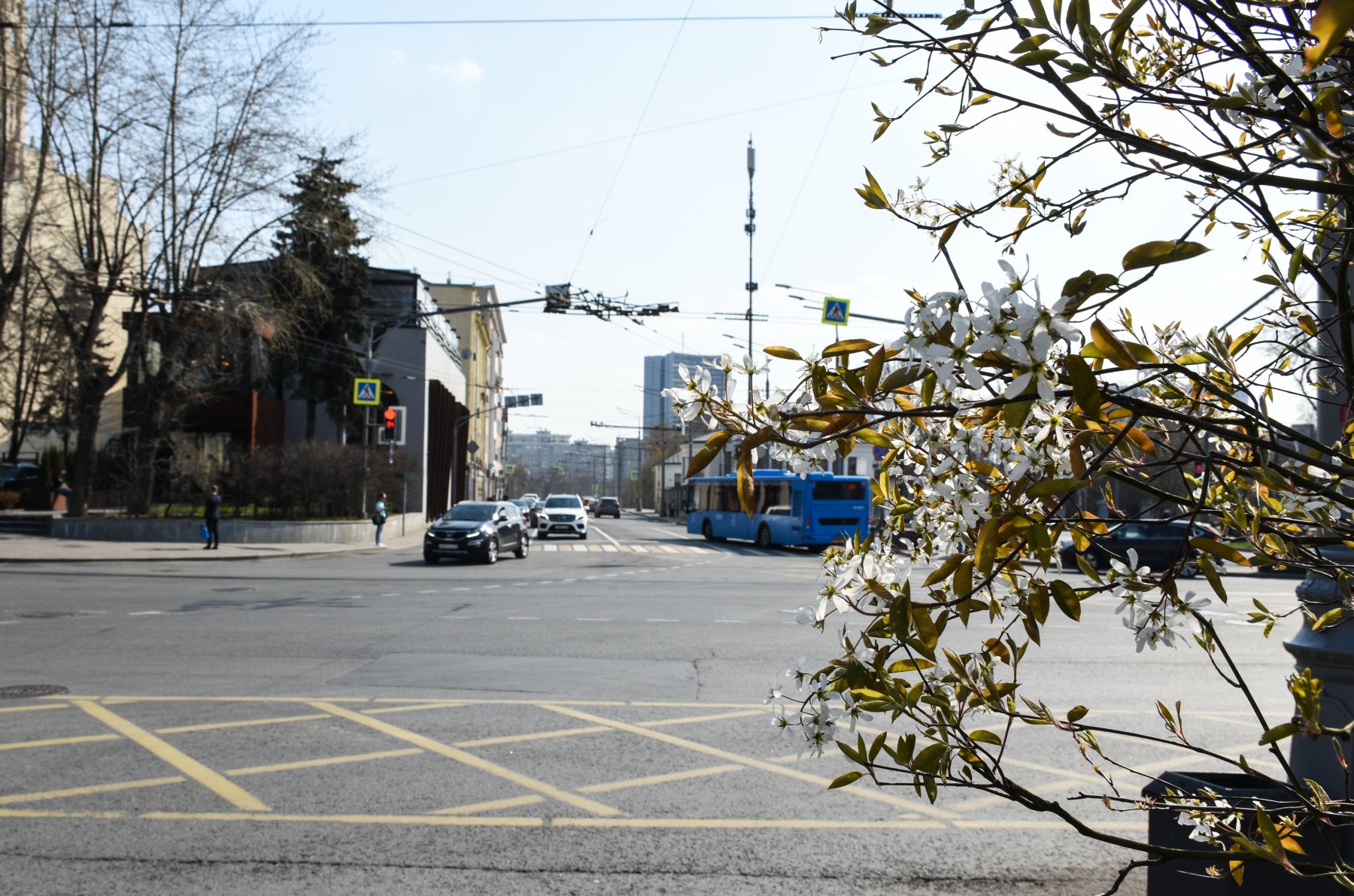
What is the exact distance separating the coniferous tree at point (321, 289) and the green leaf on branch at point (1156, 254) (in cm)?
3138

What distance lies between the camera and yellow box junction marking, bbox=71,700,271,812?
5512 millimetres

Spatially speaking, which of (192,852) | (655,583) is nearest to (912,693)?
(192,852)

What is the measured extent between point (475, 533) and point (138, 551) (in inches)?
326

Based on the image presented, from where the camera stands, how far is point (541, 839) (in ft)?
16.4

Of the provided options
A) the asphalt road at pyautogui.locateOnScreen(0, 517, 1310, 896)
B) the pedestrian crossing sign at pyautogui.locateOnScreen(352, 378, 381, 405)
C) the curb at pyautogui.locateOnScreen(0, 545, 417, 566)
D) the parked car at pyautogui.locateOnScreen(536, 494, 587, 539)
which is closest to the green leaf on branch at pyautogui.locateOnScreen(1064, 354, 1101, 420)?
the asphalt road at pyautogui.locateOnScreen(0, 517, 1310, 896)

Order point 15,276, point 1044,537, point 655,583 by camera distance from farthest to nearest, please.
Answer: point 15,276 → point 655,583 → point 1044,537

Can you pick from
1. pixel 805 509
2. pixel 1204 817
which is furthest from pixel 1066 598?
pixel 805 509

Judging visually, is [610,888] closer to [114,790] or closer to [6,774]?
[114,790]

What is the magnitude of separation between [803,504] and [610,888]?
29.5 m

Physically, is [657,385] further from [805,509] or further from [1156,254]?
[1156,254]

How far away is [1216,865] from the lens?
3.16 m

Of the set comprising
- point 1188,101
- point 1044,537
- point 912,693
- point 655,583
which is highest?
point 1188,101

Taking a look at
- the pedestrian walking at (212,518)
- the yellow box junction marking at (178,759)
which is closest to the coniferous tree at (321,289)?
the pedestrian walking at (212,518)

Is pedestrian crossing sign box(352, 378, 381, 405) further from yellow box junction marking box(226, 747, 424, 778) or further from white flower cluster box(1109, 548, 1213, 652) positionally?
white flower cluster box(1109, 548, 1213, 652)
